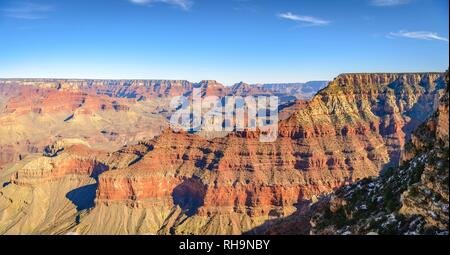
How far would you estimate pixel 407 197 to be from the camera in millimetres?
34125

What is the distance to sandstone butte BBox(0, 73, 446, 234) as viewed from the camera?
427 ft

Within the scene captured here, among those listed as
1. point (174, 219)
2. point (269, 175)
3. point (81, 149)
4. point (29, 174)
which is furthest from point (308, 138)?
point (29, 174)

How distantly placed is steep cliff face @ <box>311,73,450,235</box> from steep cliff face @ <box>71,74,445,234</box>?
79.5 m

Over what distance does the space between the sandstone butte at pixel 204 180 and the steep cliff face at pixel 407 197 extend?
7429 cm

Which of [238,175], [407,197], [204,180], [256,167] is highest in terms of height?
[407,197]

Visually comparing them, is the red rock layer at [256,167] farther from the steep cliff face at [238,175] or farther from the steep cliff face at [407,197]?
the steep cliff face at [407,197]

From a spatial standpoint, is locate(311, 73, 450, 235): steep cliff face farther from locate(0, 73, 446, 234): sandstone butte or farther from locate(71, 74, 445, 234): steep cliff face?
locate(71, 74, 445, 234): steep cliff face

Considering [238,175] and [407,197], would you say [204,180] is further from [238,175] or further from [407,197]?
[407,197]

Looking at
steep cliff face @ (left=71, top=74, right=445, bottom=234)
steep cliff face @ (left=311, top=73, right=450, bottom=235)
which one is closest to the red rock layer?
steep cliff face @ (left=71, top=74, right=445, bottom=234)

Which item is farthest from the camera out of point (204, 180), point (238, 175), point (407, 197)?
point (238, 175)

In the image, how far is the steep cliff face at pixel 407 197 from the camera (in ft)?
104

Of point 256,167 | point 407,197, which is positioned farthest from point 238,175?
point 407,197

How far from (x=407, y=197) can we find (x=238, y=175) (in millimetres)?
102121
